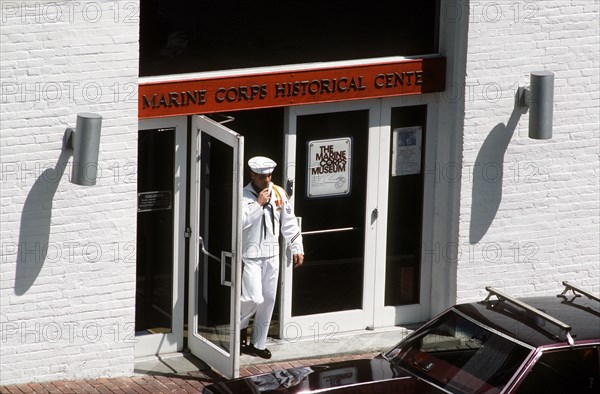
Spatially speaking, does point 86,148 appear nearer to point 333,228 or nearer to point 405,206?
point 333,228

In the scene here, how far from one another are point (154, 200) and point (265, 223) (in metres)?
1.13

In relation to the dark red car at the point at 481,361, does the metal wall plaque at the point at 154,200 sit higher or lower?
higher

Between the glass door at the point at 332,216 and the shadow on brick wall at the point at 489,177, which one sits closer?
the glass door at the point at 332,216

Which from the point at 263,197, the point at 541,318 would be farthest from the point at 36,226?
the point at 541,318

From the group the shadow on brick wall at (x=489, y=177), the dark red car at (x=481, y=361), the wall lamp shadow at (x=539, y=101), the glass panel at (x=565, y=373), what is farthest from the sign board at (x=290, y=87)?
the glass panel at (x=565, y=373)

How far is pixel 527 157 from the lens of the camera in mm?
14016

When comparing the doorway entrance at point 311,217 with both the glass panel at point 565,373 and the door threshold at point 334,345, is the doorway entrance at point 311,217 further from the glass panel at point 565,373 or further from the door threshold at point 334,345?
the glass panel at point 565,373

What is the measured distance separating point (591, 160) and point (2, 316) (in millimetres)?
6668

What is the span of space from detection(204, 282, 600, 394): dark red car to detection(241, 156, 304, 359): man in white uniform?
2208 millimetres

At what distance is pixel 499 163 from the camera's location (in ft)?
45.6

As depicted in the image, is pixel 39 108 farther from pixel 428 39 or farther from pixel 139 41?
pixel 428 39

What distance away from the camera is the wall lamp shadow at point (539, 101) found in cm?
1354

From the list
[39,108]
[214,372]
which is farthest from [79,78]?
[214,372]

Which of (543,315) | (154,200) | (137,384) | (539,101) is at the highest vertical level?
(539,101)
